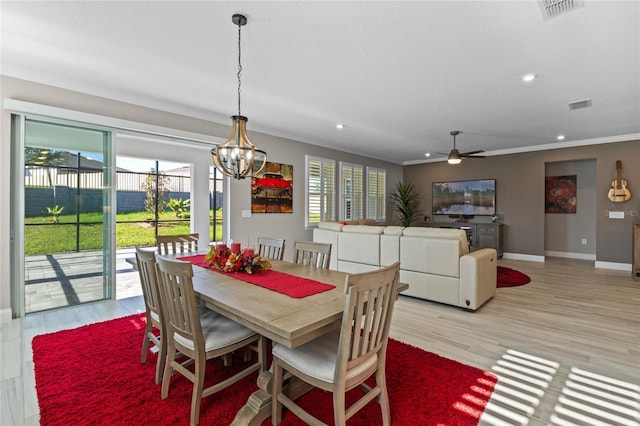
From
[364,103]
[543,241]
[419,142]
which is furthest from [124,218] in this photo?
[543,241]

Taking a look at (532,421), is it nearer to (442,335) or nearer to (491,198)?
(442,335)

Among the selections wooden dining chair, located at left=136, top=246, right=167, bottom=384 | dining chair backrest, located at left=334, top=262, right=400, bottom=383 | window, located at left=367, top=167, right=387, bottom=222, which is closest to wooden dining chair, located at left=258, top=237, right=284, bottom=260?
wooden dining chair, located at left=136, top=246, right=167, bottom=384

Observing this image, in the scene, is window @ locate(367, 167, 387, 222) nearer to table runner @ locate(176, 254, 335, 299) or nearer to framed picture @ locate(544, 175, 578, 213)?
framed picture @ locate(544, 175, 578, 213)

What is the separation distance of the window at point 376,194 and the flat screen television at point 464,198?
144 centimetres

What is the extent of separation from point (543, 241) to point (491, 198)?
4.80ft

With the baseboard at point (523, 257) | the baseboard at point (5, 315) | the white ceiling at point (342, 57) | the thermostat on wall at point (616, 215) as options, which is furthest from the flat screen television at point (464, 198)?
the baseboard at point (5, 315)

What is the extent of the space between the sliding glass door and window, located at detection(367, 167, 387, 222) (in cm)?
571

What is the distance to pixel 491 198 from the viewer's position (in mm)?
7688

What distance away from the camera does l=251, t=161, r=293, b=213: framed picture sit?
5387mm

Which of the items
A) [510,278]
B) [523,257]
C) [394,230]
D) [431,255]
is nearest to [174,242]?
[394,230]

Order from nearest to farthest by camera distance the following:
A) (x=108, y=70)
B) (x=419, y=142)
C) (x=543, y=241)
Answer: (x=108, y=70) → (x=419, y=142) → (x=543, y=241)

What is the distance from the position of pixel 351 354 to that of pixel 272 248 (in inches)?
76.3

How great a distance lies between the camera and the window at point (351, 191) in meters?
7.19

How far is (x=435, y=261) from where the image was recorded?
12.7 ft
